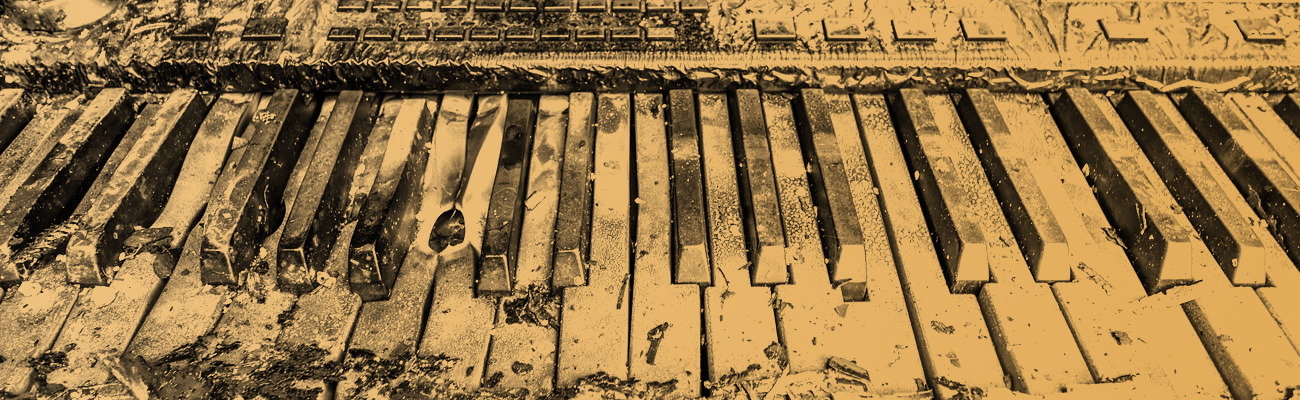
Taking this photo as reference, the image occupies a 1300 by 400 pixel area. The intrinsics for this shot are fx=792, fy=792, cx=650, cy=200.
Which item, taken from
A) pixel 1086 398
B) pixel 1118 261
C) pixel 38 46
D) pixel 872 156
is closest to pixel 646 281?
pixel 872 156

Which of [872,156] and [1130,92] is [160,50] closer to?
[872,156]

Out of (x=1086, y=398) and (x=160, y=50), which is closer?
(x=1086, y=398)

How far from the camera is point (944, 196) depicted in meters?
1.55

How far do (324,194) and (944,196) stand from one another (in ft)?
4.02

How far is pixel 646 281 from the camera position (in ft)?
4.67

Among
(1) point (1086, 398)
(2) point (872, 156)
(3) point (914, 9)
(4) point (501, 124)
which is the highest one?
(3) point (914, 9)

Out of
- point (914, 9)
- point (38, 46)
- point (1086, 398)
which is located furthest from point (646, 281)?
point (38, 46)

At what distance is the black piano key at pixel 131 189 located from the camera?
1.43 m

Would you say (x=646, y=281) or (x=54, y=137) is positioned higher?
(x=54, y=137)

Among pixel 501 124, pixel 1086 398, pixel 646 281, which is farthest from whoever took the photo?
pixel 501 124

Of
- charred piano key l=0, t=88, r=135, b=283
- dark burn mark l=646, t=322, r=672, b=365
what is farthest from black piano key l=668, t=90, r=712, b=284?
charred piano key l=0, t=88, r=135, b=283

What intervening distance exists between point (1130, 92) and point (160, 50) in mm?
2276

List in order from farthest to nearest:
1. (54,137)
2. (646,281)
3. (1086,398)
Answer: (54,137) → (646,281) → (1086,398)

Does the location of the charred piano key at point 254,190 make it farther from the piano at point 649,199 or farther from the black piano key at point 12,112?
the black piano key at point 12,112
